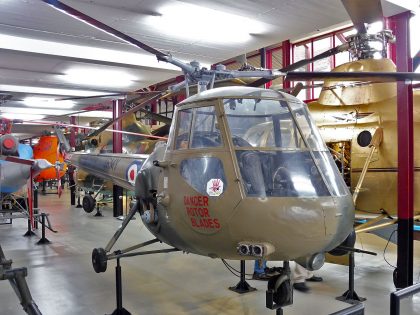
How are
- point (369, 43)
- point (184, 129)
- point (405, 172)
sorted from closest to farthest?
point (184, 129)
point (405, 172)
point (369, 43)

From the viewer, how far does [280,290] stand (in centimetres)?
320

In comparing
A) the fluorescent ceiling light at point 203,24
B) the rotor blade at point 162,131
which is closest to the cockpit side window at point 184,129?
the fluorescent ceiling light at point 203,24

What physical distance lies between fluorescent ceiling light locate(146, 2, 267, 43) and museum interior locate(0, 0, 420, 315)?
0.13 feet

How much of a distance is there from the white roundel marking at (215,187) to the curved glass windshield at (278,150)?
0.65 feet

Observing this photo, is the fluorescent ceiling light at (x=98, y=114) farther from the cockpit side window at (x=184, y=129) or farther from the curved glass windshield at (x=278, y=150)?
the curved glass windshield at (x=278, y=150)

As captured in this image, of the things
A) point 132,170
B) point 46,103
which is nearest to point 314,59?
point 132,170

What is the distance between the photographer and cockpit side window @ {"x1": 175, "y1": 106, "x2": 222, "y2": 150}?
339 centimetres

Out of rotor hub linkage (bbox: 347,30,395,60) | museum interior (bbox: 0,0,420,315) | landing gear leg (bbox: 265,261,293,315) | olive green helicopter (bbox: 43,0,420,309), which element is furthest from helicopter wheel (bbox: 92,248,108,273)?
rotor hub linkage (bbox: 347,30,395,60)

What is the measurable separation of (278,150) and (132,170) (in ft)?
11.4

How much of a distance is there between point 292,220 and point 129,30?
4723 mm

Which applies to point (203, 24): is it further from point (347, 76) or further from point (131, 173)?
point (347, 76)

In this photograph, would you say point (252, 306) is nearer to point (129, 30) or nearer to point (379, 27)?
point (379, 27)

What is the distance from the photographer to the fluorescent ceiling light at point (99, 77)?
8789 mm

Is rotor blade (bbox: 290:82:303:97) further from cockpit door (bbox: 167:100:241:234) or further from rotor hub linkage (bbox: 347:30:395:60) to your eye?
cockpit door (bbox: 167:100:241:234)
